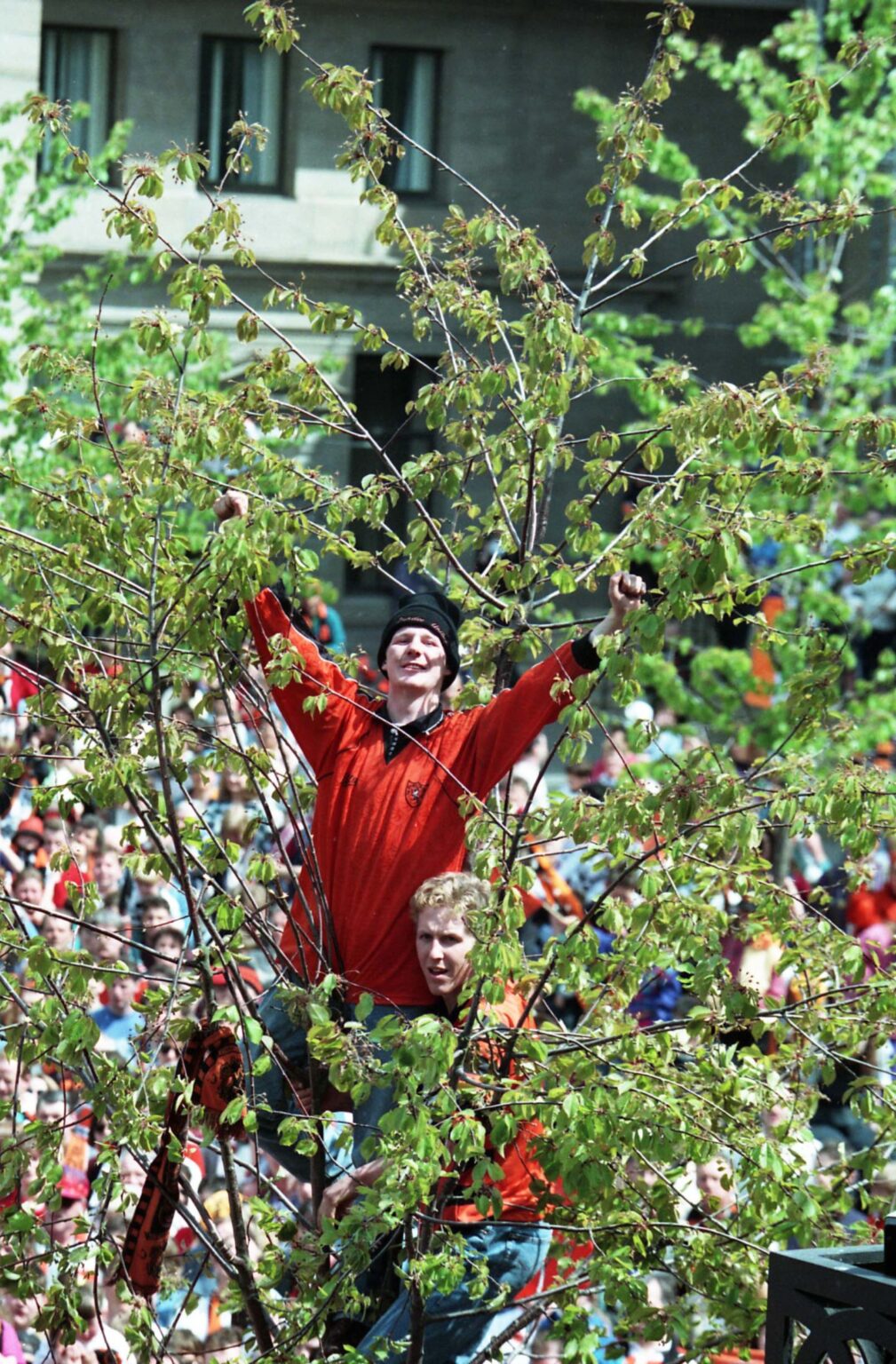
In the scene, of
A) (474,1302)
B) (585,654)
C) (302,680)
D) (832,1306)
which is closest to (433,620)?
(302,680)

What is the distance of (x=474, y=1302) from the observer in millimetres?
4812

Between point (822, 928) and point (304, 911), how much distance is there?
1263 mm

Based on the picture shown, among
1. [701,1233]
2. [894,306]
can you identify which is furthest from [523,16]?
[701,1233]

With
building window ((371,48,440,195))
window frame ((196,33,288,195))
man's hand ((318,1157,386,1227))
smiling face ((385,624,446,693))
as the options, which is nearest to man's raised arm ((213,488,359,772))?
smiling face ((385,624,446,693))

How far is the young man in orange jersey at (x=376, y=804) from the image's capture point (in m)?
4.88

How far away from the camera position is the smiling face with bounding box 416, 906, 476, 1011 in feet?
15.7

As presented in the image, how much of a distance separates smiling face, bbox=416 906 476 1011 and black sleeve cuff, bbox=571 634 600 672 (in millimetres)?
666

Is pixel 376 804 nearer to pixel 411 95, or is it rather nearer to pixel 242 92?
pixel 242 92

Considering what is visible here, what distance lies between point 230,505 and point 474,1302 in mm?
1935

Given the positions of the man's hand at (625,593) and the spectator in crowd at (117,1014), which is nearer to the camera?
the man's hand at (625,593)

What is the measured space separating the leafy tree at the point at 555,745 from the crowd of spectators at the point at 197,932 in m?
0.07

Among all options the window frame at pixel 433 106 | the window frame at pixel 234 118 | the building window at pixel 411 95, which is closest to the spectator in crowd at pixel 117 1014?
the window frame at pixel 234 118

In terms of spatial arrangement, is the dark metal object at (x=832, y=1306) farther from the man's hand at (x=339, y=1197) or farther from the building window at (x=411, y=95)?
→ the building window at (x=411, y=95)

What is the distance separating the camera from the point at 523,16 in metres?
20.6
